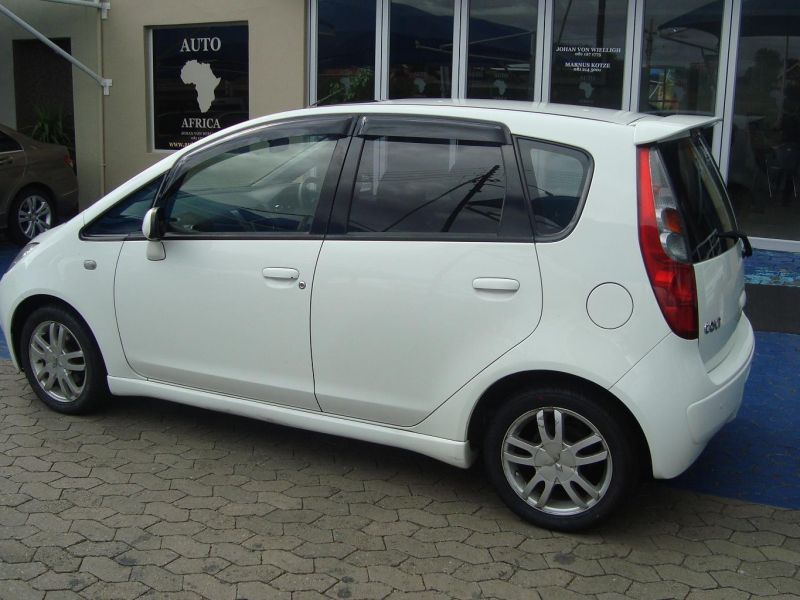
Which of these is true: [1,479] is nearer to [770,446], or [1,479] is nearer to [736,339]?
[736,339]

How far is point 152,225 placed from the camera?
455 centimetres

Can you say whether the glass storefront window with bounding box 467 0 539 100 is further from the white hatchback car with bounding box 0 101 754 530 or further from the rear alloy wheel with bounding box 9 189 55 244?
the white hatchback car with bounding box 0 101 754 530

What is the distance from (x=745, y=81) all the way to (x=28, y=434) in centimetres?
762

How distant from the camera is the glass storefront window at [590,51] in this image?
9.45 m

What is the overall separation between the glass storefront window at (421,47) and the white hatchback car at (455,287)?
6.03m

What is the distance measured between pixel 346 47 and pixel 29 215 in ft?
13.7

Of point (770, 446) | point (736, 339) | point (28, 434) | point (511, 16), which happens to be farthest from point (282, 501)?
point (511, 16)

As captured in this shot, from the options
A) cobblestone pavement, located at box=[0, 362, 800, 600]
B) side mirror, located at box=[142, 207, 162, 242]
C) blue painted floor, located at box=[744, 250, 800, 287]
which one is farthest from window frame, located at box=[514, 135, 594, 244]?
blue painted floor, located at box=[744, 250, 800, 287]

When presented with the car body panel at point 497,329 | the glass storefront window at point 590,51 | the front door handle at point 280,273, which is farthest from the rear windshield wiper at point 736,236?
the glass storefront window at point 590,51

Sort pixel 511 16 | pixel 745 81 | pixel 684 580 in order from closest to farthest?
pixel 684 580 < pixel 745 81 < pixel 511 16

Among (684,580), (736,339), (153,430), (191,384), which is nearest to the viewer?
(684,580)

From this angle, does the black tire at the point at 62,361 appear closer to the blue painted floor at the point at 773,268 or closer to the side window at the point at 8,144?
the side window at the point at 8,144

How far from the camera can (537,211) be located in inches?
151

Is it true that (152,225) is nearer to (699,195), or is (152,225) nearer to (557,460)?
(557,460)
